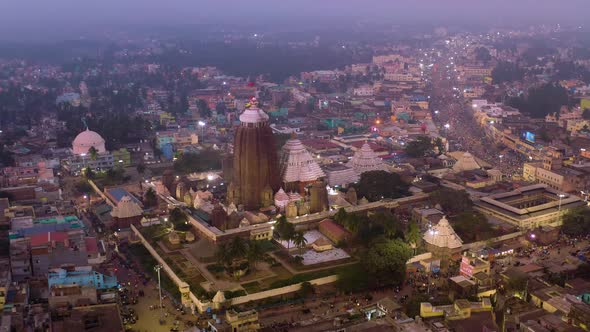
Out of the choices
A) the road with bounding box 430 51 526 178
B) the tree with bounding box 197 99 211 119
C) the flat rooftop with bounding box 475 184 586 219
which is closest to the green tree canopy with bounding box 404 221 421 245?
the flat rooftop with bounding box 475 184 586 219

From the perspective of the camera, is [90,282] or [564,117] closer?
[90,282]

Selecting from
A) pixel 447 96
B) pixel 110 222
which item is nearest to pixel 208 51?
pixel 447 96

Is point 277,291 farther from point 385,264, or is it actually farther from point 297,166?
point 297,166

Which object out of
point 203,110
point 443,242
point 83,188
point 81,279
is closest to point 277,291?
point 81,279

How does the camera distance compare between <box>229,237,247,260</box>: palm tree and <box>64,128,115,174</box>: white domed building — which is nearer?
<box>229,237,247,260</box>: palm tree

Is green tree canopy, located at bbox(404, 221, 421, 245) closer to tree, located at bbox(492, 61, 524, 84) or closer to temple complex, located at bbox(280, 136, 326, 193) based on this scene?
temple complex, located at bbox(280, 136, 326, 193)

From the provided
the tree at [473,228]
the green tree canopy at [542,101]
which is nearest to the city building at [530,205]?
the tree at [473,228]

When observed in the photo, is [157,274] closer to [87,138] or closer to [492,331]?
[492,331]
